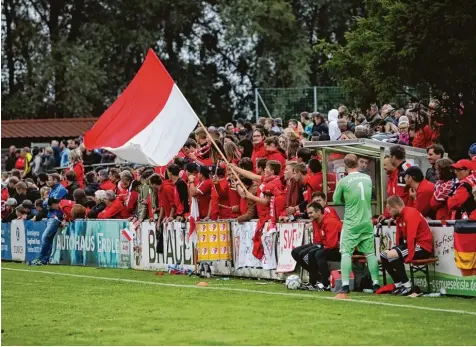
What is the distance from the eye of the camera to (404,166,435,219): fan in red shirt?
1830 centimetres

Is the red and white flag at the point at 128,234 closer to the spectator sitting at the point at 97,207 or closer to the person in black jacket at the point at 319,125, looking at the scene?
the spectator sitting at the point at 97,207

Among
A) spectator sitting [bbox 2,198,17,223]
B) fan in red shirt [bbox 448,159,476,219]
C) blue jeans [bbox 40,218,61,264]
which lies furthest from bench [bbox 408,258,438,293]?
spectator sitting [bbox 2,198,17,223]

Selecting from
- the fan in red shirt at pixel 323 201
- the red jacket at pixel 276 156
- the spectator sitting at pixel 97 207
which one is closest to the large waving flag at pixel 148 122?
the red jacket at pixel 276 156

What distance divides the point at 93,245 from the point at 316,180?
8731 millimetres

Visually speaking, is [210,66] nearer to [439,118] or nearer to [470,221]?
[439,118]

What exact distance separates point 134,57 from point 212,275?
35.5 m

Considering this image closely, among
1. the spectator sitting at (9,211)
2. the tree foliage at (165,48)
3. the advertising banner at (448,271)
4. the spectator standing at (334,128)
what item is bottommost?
the advertising banner at (448,271)

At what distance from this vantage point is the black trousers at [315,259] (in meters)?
18.9

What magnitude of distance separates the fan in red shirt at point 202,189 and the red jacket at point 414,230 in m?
5.96

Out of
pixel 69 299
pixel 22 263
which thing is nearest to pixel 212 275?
pixel 69 299

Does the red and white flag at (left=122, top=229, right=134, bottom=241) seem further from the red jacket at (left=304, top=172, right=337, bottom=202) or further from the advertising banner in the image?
the advertising banner

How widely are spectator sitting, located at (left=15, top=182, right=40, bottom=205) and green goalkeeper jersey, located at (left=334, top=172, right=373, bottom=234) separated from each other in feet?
53.3

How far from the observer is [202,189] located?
23.0 m

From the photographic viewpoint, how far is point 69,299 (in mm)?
18469
